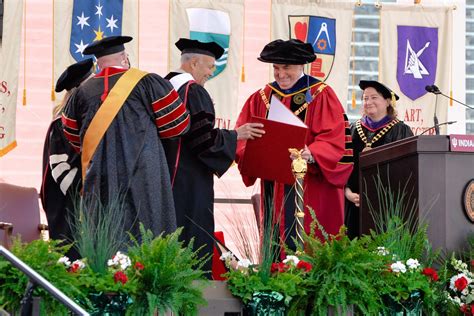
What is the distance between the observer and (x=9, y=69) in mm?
10219

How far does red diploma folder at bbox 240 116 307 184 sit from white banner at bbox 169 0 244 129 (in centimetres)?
366

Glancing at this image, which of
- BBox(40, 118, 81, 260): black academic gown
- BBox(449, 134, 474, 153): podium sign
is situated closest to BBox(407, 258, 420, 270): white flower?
BBox(449, 134, 474, 153): podium sign

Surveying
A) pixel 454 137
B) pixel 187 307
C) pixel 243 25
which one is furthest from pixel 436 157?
pixel 243 25

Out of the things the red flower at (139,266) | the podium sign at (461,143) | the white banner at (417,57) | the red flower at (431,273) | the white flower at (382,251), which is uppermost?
the white banner at (417,57)

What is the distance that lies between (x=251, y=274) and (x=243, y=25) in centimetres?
634

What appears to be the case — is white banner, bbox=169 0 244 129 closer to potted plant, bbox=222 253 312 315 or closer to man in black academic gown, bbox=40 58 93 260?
man in black academic gown, bbox=40 58 93 260

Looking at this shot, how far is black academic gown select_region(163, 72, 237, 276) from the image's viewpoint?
6.68 metres

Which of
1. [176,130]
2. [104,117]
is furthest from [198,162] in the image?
[104,117]

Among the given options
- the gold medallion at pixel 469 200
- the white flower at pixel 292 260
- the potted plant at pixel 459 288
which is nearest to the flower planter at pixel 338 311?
the white flower at pixel 292 260

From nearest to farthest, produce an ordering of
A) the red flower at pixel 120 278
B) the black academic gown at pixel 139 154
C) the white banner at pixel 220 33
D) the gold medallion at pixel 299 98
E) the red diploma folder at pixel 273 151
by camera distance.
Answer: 1. the red flower at pixel 120 278
2. the black academic gown at pixel 139 154
3. the red diploma folder at pixel 273 151
4. the gold medallion at pixel 299 98
5. the white banner at pixel 220 33

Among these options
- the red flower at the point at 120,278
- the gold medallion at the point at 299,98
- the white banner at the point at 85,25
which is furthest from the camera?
the white banner at the point at 85,25

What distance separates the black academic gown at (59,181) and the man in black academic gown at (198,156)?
68 centimetres

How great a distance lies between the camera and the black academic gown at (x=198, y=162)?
6676mm

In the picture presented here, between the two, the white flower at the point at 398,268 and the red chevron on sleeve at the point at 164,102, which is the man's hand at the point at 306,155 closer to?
the red chevron on sleeve at the point at 164,102
